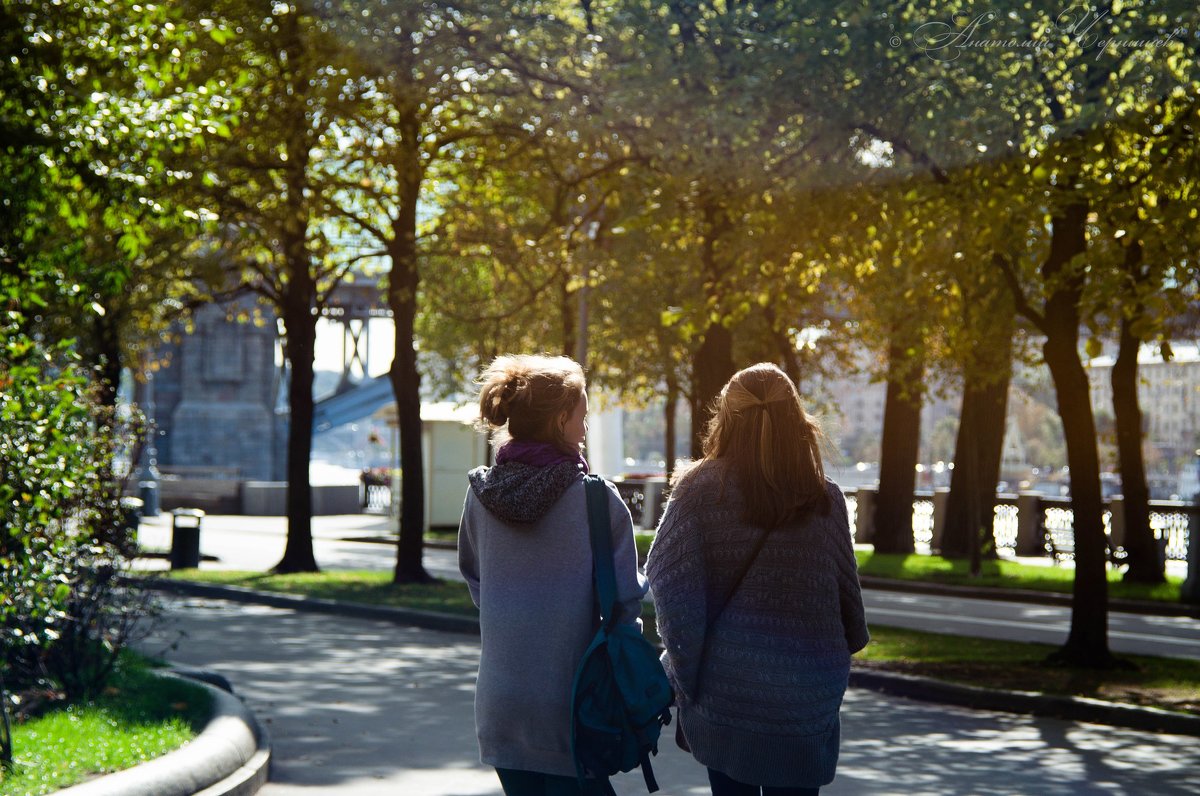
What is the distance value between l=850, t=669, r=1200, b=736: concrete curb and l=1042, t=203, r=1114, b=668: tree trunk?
169cm

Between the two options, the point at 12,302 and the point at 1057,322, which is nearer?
the point at 12,302

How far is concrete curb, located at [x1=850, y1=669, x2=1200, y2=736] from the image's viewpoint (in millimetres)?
9695

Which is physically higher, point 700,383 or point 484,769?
point 700,383

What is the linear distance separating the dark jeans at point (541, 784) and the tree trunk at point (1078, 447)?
8929 millimetres

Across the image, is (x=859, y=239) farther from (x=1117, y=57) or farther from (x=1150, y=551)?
(x=1150, y=551)

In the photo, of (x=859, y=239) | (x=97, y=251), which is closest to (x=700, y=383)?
(x=859, y=239)

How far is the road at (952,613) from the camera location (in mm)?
15414

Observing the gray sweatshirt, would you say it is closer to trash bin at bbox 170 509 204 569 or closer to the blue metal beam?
trash bin at bbox 170 509 204 569

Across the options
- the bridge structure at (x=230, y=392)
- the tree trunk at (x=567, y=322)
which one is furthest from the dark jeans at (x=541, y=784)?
the bridge structure at (x=230, y=392)

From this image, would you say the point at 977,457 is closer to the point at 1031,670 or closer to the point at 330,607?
the point at 330,607

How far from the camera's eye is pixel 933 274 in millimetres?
14906

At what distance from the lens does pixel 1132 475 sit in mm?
21688

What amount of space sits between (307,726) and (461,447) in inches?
967

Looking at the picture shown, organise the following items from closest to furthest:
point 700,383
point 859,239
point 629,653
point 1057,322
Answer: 1. point 629,653
2. point 1057,322
3. point 859,239
4. point 700,383
